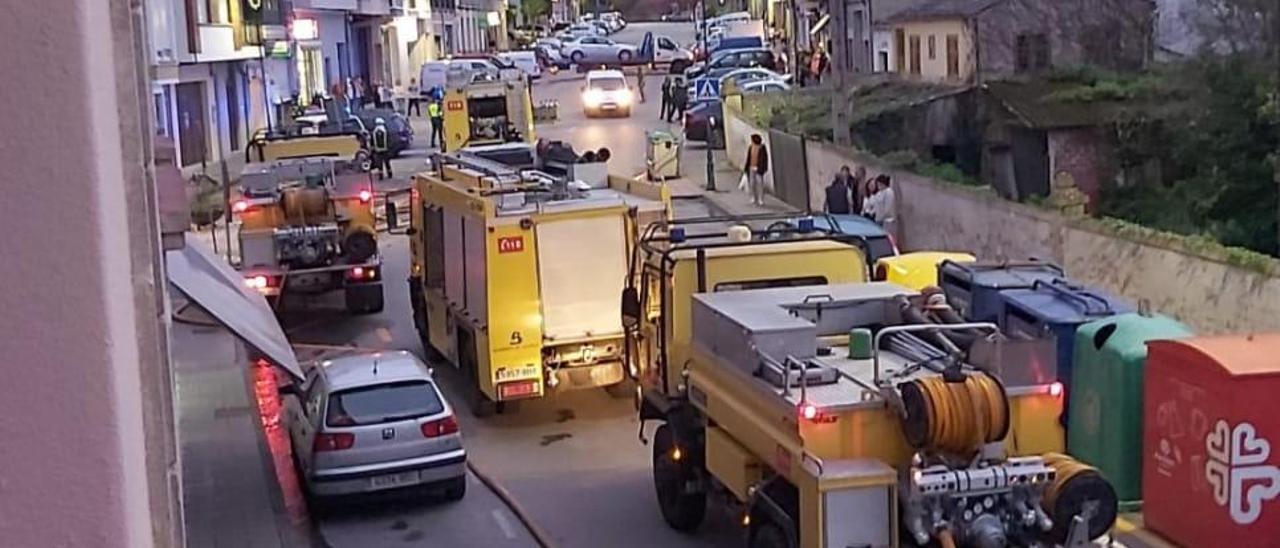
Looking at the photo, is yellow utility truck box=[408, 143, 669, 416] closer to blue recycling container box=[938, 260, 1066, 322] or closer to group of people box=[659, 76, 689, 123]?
blue recycling container box=[938, 260, 1066, 322]

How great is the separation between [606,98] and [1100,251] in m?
37.5

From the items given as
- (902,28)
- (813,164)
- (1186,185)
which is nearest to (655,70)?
(902,28)

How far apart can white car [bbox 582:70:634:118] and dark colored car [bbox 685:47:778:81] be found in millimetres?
4373

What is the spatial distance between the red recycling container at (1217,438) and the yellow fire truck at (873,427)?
156 centimetres

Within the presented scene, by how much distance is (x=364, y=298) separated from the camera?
22453mm

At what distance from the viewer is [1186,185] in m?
22.1

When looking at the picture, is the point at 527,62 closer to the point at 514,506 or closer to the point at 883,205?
the point at 883,205

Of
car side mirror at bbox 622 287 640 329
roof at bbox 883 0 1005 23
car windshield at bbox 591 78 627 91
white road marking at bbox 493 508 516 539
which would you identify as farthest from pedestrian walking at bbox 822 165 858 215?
car windshield at bbox 591 78 627 91

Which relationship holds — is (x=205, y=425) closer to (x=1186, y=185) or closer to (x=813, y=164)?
(x=1186, y=185)

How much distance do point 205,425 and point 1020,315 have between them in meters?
8.20

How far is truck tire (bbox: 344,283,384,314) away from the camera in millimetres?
22281

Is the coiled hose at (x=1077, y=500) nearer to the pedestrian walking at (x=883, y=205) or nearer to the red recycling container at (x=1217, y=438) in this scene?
the red recycling container at (x=1217, y=438)

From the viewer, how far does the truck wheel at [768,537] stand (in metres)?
9.50

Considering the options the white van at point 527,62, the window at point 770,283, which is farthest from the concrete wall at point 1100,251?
the white van at point 527,62
